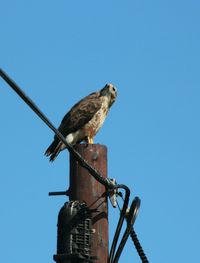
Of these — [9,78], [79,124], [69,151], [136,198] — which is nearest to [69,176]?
[69,151]

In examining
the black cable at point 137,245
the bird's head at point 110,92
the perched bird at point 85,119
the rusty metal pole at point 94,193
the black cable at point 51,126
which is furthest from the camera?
the bird's head at point 110,92

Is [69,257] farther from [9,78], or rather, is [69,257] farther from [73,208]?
[9,78]

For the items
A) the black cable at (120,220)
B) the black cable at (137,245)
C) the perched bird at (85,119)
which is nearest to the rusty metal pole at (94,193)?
the black cable at (120,220)

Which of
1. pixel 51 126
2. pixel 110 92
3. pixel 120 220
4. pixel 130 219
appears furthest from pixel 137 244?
pixel 110 92

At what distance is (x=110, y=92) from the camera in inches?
513

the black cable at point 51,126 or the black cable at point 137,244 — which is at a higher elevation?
the black cable at point 51,126

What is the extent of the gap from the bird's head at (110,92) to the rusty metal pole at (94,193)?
7641 millimetres

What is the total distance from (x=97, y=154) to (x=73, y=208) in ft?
1.58

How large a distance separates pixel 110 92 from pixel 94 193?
7.88m

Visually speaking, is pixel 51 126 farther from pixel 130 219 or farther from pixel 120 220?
pixel 130 219

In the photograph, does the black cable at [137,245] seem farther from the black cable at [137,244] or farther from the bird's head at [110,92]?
the bird's head at [110,92]

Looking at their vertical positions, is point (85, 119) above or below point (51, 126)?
above

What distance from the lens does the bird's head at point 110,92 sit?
42.6 ft

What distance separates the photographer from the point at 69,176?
5.28 m
